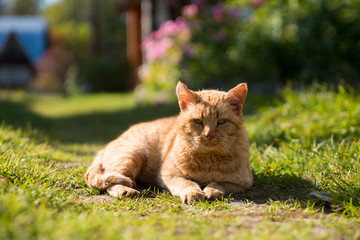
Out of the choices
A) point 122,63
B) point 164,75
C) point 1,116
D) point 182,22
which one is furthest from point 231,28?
point 122,63

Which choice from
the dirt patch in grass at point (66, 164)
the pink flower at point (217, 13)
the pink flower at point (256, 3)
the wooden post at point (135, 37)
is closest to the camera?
the dirt patch in grass at point (66, 164)

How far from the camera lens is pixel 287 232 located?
6.69 ft

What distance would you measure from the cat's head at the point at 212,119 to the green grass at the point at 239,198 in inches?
18.9

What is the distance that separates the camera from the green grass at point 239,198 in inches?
77.0

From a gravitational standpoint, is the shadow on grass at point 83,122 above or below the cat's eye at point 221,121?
below

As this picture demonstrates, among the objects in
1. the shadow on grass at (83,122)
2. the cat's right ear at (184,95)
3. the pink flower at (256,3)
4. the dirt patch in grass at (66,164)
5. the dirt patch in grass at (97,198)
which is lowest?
the shadow on grass at (83,122)

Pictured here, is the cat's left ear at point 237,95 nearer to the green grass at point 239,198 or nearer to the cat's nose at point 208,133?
the cat's nose at point 208,133

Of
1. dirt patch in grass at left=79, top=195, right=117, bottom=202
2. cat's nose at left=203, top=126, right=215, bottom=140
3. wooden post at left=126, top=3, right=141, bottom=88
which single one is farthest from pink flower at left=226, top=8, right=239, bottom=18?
dirt patch in grass at left=79, top=195, right=117, bottom=202

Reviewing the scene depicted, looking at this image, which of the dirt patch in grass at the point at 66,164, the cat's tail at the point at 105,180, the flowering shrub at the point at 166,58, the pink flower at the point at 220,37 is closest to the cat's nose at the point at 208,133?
the cat's tail at the point at 105,180

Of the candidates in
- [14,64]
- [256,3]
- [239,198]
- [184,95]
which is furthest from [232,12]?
[14,64]

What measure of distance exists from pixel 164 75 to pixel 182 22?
1.45 meters

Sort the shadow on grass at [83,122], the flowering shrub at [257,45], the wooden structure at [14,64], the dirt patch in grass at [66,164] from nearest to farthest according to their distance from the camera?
the dirt patch in grass at [66,164] < the shadow on grass at [83,122] < the flowering shrub at [257,45] < the wooden structure at [14,64]

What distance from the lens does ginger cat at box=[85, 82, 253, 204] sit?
293cm

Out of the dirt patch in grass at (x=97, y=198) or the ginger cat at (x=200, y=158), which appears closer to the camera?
the dirt patch in grass at (x=97, y=198)
